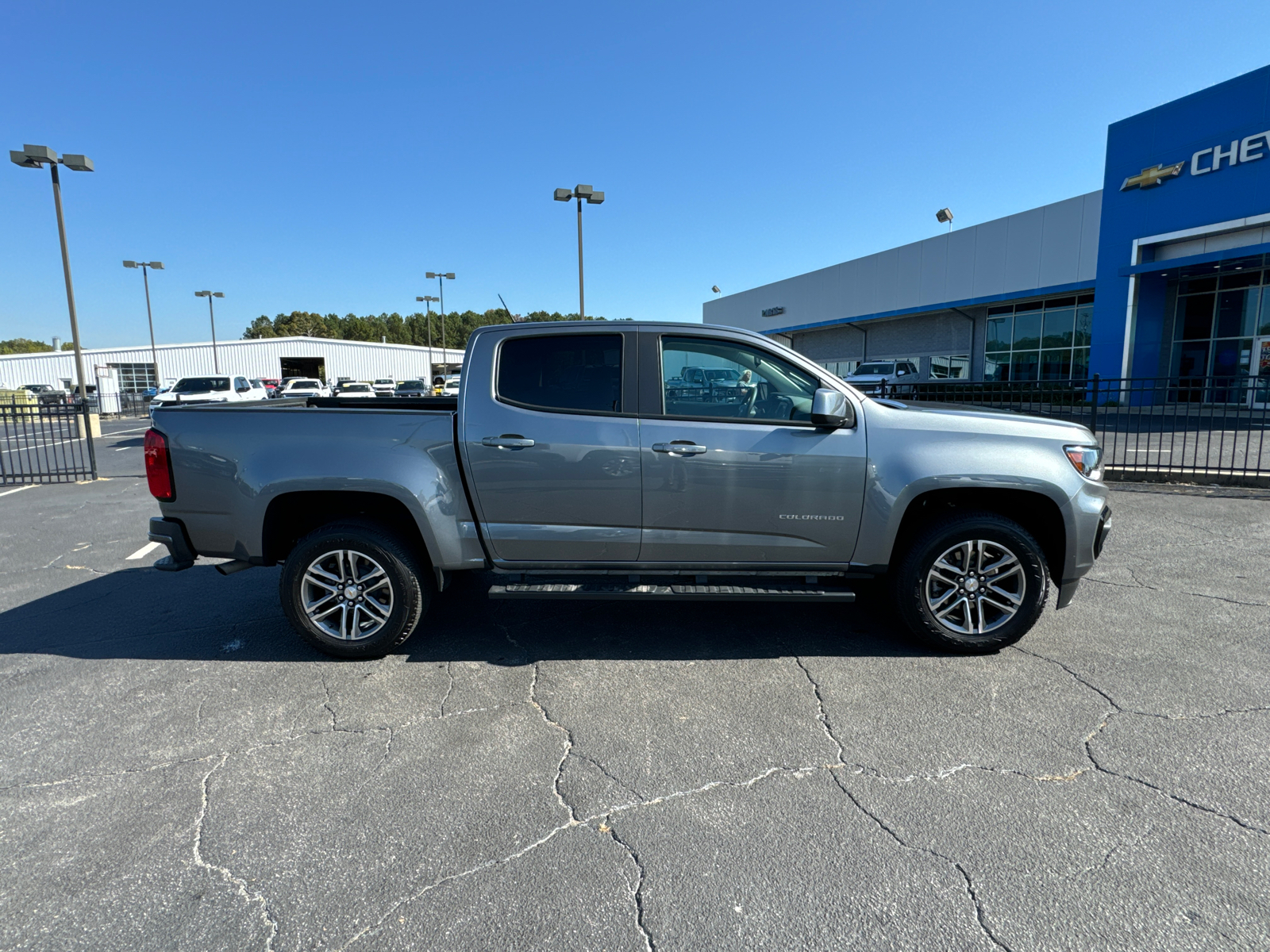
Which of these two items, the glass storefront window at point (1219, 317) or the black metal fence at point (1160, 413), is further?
the glass storefront window at point (1219, 317)

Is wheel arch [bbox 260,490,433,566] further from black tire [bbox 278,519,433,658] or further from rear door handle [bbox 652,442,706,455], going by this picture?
rear door handle [bbox 652,442,706,455]

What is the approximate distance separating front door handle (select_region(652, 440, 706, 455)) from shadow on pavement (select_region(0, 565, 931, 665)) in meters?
1.24

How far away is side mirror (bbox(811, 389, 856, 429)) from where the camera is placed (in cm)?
376

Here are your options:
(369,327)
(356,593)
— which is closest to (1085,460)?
(356,593)

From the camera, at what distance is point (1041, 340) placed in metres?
27.8

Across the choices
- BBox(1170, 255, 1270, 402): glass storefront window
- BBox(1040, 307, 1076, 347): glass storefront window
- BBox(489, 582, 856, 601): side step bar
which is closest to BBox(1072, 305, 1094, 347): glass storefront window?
BBox(1040, 307, 1076, 347): glass storefront window

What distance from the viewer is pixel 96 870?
2.37m

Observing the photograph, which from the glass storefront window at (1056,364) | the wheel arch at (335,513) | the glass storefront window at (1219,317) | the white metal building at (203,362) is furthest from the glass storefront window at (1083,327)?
the white metal building at (203,362)

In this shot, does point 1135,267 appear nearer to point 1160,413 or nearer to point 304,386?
point 1160,413

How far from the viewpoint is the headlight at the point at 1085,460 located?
4000mm

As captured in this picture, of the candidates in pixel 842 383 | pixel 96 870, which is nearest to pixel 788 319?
pixel 842 383

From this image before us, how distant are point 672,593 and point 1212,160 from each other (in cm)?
2366

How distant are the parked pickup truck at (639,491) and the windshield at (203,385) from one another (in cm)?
2520

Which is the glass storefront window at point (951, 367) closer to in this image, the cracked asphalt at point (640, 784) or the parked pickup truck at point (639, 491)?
the cracked asphalt at point (640, 784)
